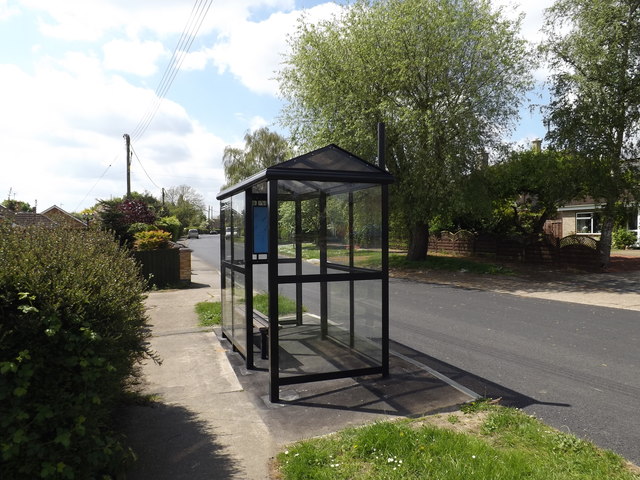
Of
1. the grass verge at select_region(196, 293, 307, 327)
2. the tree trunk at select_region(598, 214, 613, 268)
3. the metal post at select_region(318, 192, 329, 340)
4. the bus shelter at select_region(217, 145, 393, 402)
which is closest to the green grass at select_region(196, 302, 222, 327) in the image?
the grass verge at select_region(196, 293, 307, 327)

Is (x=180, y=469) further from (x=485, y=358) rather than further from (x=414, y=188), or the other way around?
(x=414, y=188)

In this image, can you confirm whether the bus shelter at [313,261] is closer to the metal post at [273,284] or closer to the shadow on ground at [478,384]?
the metal post at [273,284]

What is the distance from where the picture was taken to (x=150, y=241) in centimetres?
1483

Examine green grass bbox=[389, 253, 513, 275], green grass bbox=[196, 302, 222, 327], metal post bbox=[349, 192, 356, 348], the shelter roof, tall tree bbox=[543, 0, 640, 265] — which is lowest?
green grass bbox=[196, 302, 222, 327]

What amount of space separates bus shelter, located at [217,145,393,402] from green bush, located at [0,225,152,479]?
82.7 inches

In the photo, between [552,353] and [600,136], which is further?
[600,136]

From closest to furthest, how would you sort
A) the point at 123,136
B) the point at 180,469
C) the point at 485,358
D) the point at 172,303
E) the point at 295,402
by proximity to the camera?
the point at 180,469 → the point at 295,402 → the point at 485,358 → the point at 172,303 → the point at 123,136

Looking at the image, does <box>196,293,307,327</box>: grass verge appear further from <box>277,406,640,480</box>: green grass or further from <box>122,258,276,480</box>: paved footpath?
<box>277,406,640,480</box>: green grass

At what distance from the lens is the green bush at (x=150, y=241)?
14828mm

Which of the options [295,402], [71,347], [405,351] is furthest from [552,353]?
[71,347]

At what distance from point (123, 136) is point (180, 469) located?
33585 mm

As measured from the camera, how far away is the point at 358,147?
18.2 metres

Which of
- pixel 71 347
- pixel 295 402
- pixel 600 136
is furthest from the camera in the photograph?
pixel 600 136

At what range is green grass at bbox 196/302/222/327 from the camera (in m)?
9.19
